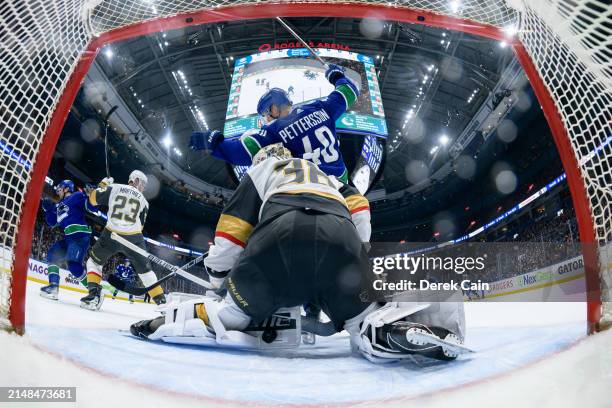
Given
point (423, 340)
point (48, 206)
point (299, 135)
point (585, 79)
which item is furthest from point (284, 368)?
point (48, 206)

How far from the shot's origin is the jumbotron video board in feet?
17.0

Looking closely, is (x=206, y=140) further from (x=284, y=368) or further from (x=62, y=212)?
(x=62, y=212)

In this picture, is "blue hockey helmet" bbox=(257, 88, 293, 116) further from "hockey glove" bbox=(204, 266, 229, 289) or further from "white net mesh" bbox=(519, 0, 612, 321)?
"white net mesh" bbox=(519, 0, 612, 321)

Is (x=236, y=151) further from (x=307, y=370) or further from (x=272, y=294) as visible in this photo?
(x=307, y=370)

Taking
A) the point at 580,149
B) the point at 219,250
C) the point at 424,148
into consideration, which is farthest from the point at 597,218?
the point at 424,148

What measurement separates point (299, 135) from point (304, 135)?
26mm

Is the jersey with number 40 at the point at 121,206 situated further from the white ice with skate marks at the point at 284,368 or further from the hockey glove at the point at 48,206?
the white ice with skate marks at the point at 284,368

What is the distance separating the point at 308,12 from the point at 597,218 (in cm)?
140

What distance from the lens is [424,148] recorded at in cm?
1416

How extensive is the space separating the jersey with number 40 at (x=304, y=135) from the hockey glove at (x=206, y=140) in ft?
0.09

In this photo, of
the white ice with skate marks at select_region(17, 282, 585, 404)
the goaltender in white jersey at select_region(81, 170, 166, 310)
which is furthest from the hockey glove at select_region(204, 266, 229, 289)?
the goaltender in white jersey at select_region(81, 170, 166, 310)

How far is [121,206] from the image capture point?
3.43 metres

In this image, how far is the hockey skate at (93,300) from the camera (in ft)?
9.89

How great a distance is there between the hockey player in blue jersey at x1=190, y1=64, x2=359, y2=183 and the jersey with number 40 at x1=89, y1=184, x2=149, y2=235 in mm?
1832
